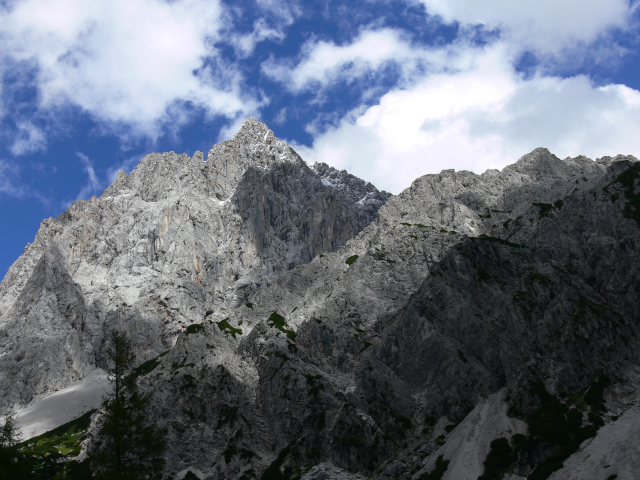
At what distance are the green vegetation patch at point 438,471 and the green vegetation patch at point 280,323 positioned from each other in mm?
58319

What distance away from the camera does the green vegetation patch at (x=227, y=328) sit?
6713 inches

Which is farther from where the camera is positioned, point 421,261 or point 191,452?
point 421,261

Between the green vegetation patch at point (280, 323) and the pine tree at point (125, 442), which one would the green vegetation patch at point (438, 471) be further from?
the pine tree at point (125, 442)

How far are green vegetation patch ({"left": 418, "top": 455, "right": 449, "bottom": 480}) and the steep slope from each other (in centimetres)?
113

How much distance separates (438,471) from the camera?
107188 millimetres

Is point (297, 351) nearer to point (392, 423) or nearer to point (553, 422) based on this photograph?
point (392, 423)

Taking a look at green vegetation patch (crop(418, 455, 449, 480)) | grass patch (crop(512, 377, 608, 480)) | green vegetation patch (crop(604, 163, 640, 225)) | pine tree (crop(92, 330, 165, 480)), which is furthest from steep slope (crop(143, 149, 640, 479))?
pine tree (crop(92, 330, 165, 480))

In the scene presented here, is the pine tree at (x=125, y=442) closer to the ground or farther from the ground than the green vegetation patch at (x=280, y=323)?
closer to the ground

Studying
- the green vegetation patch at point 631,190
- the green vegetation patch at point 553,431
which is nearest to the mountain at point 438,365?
the green vegetation patch at point 553,431

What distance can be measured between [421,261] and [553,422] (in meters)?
72.9

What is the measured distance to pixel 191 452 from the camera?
132 meters

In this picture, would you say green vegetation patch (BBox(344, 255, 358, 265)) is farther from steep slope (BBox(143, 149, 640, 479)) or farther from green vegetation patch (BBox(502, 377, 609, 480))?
green vegetation patch (BBox(502, 377, 609, 480))

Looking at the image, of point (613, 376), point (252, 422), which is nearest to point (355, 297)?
point (252, 422)

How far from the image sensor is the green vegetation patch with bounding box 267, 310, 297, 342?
6338 inches
